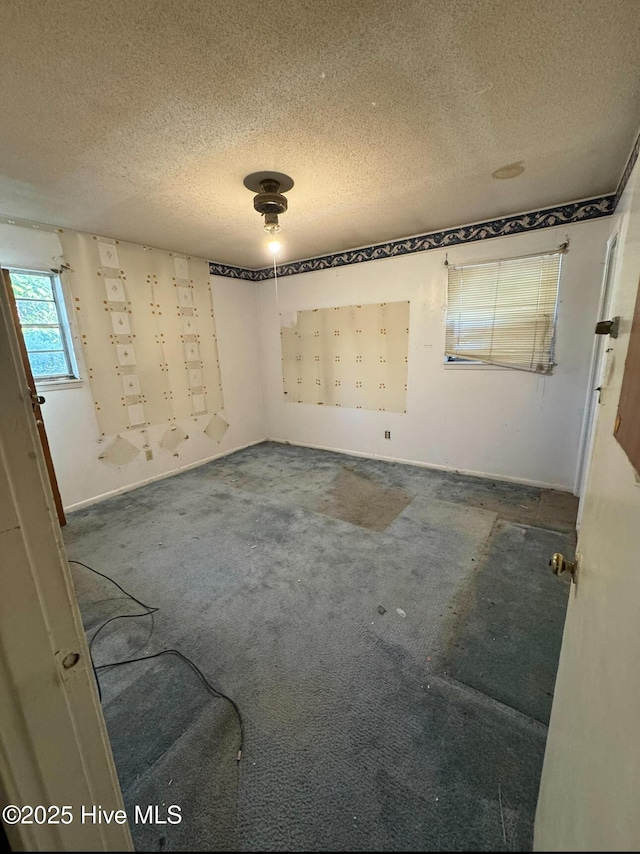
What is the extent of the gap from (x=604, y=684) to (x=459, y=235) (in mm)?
3470

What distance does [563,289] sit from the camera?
282cm

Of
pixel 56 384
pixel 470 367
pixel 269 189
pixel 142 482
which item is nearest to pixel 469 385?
pixel 470 367

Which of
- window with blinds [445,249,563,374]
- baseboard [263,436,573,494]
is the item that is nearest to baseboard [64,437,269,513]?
baseboard [263,436,573,494]

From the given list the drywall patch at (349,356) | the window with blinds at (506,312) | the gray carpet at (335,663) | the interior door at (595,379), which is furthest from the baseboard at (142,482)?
the interior door at (595,379)

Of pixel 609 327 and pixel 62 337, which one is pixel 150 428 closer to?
pixel 62 337

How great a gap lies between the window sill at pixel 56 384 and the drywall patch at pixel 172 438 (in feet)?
3.13

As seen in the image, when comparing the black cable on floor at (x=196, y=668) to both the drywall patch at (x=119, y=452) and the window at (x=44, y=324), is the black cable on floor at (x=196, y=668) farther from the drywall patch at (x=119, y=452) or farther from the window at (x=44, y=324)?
the window at (x=44, y=324)

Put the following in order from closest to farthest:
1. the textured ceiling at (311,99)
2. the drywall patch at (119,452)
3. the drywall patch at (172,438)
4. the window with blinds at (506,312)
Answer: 1. the textured ceiling at (311,99)
2. the window with blinds at (506,312)
3. the drywall patch at (119,452)
4. the drywall patch at (172,438)

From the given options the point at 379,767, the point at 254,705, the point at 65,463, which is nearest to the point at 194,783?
the point at 254,705

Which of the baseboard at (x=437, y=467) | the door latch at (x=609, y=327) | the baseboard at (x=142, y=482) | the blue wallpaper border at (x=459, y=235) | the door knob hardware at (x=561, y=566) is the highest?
the blue wallpaper border at (x=459, y=235)

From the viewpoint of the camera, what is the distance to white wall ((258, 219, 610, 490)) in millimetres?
2809

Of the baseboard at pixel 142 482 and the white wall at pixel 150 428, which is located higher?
the white wall at pixel 150 428

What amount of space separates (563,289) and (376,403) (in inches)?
77.1

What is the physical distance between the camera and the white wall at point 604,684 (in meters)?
0.43
